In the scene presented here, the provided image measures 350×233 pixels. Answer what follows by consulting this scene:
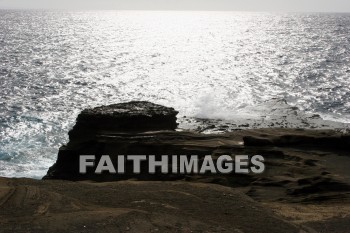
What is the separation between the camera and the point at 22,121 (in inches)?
1596

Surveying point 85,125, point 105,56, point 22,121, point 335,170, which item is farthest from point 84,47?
point 335,170

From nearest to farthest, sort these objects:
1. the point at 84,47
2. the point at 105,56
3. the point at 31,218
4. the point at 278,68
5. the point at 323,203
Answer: the point at 31,218 < the point at 323,203 < the point at 278,68 < the point at 105,56 < the point at 84,47

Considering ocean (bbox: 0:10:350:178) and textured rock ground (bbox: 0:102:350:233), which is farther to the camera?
ocean (bbox: 0:10:350:178)

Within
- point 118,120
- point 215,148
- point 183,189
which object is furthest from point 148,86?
point 183,189

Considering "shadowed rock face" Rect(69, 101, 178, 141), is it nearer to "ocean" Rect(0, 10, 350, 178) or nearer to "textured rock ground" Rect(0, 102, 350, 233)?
"textured rock ground" Rect(0, 102, 350, 233)

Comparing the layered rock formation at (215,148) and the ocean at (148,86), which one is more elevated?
the ocean at (148,86)

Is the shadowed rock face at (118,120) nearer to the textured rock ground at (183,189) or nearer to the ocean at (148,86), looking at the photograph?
the textured rock ground at (183,189)

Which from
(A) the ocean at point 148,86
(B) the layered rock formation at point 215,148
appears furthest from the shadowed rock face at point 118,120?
(A) the ocean at point 148,86

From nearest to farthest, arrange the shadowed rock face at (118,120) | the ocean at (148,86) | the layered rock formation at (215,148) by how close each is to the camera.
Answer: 1. the layered rock formation at (215,148)
2. the shadowed rock face at (118,120)
3. the ocean at (148,86)

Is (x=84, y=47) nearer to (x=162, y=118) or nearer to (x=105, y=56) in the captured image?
(x=105, y=56)

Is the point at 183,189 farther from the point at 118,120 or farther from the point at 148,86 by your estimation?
the point at 148,86

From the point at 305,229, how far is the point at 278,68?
6292 cm

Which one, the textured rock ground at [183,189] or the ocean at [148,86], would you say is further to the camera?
the ocean at [148,86]

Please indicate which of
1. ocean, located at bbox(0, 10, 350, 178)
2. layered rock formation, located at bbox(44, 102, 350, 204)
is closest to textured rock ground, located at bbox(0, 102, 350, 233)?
layered rock formation, located at bbox(44, 102, 350, 204)
